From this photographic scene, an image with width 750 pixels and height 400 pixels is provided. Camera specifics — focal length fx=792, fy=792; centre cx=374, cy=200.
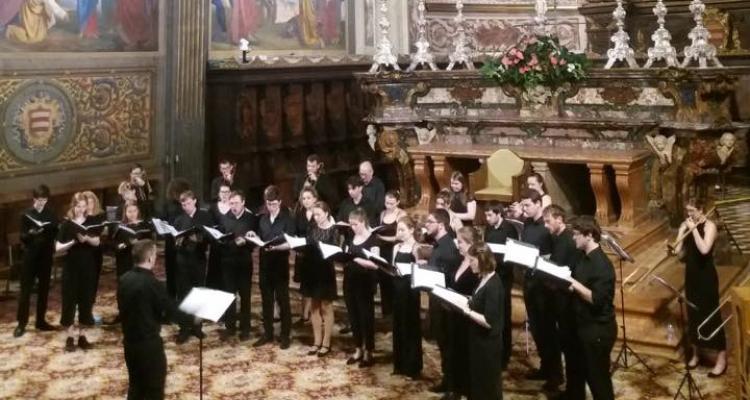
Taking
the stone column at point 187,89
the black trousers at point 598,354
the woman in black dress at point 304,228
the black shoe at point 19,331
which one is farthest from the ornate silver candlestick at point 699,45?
the black shoe at point 19,331

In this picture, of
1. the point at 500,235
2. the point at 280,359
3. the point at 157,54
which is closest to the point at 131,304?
the point at 280,359

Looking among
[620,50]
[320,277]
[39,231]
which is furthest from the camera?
[620,50]

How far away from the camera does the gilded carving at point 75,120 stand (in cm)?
988

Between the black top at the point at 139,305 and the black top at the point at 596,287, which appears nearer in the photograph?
the black top at the point at 139,305

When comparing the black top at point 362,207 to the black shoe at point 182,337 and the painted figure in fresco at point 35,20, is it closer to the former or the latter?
the black shoe at point 182,337

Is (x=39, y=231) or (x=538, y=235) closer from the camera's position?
(x=538, y=235)

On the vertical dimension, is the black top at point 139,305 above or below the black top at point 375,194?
below

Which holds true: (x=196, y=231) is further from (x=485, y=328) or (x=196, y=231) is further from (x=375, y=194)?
(x=485, y=328)

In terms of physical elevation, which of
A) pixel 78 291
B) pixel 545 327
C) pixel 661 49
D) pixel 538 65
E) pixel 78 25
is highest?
pixel 78 25

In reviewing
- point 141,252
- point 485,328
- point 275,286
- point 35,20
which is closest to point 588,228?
point 485,328

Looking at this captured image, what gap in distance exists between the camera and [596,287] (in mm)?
5270

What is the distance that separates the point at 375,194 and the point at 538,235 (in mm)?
2448

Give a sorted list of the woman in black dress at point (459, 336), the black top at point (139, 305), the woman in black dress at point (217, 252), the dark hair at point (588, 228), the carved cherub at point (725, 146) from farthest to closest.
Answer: the carved cherub at point (725, 146) < the woman in black dress at point (217, 252) < the woman in black dress at point (459, 336) < the dark hair at point (588, 228) < the black top at point (139, 305)

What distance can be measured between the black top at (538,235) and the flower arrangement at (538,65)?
3.78 metres
